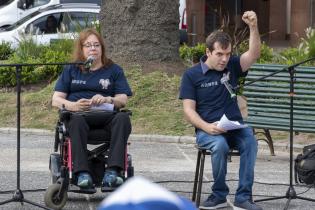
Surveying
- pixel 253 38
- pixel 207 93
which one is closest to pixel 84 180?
pixel 207 93

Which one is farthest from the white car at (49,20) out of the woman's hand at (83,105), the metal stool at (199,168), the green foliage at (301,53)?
the metal stool at (199,168)

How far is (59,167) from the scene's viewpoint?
6.51m

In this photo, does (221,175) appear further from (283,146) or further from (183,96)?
(283,146)

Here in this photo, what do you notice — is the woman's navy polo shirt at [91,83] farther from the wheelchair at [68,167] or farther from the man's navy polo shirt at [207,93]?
the man's navy polo shirt at [207,93]

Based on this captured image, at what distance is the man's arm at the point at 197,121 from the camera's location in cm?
629

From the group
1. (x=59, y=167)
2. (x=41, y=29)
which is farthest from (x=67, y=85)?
(x=41, y=29)

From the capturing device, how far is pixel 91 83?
6637 millimetres

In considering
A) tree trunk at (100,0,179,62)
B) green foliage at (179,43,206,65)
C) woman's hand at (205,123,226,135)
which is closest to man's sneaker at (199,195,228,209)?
woman's hand at (205,123,226,135)

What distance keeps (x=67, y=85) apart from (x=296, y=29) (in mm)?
22610

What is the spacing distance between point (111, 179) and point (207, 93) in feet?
3.32

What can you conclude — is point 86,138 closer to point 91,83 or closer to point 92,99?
point 92,99

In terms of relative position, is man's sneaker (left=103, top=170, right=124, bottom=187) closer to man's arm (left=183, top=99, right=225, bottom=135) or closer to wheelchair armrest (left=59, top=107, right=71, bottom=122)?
wheelchair armrest (left=59, top=107, right=71, bottom=122)

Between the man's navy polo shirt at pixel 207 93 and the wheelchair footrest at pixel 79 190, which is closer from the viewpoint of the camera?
the wheelchair footrest at pixel 79 190

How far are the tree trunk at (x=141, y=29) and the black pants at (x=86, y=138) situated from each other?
20.5 ft
